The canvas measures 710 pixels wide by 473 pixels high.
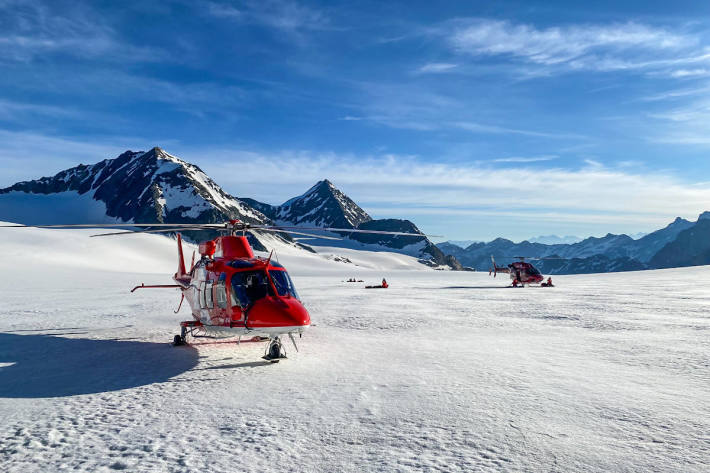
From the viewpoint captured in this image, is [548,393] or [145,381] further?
[145,381]

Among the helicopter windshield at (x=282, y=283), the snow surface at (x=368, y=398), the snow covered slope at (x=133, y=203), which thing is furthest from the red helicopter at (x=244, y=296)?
the snow covered slope at (x=133, y=203)

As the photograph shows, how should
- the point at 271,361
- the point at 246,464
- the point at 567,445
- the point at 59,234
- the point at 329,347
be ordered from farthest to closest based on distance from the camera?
the point at 59,234 → the point at 329,347 → the point at 271,361 → the point at 567,445 → the point at 246,464

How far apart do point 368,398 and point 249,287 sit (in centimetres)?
441

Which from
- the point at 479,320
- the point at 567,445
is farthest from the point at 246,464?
the point at 479,320

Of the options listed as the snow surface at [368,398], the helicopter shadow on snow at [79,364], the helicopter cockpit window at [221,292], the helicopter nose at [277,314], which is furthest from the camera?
the helicopter cockpit window at [221,292]

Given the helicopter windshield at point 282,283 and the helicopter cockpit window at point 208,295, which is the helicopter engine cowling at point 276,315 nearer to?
the helicopter windshield at point 282,283

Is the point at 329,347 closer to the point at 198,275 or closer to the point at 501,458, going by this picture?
the point at 198,275

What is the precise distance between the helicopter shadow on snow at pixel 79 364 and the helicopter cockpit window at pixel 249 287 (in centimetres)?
193

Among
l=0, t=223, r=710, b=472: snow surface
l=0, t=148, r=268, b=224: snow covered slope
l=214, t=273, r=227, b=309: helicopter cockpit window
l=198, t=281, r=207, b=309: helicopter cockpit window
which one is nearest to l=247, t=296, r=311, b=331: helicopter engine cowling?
l=0, t=223, r=710, b=472: snow surface

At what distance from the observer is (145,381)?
925cm

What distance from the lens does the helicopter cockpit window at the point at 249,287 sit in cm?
1080

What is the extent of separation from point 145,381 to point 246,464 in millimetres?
4752

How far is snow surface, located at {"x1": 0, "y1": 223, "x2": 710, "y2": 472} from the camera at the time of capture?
5.71 meters

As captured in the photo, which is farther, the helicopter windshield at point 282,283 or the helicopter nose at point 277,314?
the helicopter windshield at point 282,283
